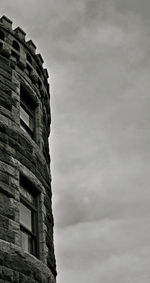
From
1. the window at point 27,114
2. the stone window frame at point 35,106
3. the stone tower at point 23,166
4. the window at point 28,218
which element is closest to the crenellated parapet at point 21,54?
the stone tower at point 23,166

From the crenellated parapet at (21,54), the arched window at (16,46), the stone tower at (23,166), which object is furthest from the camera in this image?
the arched window at (16,46)

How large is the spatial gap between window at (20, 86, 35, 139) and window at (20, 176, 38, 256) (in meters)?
2.02

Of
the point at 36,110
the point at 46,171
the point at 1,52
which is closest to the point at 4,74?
the point at 1,52

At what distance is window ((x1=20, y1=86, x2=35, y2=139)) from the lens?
13088mm

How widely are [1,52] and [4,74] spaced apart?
959 mm

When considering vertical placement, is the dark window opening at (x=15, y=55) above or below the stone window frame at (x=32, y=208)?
above

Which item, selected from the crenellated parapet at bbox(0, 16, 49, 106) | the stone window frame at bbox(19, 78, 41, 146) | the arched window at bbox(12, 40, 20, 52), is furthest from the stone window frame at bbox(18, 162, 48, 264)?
the arched window at bbox(12, 40, 20, 52)

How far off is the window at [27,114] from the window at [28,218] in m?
2.02

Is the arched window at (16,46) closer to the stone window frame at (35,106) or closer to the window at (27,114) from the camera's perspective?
the stone window frame at (35,106)

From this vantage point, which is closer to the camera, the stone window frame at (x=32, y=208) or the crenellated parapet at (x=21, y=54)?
the stone window frame at (x=32, y=208)

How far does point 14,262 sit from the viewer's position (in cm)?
961

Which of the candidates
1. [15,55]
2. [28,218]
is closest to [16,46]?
[15,55]

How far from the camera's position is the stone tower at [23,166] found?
9930 millimetres

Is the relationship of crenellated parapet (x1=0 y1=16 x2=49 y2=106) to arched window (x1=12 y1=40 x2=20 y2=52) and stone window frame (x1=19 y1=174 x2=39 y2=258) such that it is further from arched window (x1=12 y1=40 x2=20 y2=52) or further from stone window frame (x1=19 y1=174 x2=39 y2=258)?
stone window frame (x1=19 y1=174 x2=39 y2=258)
